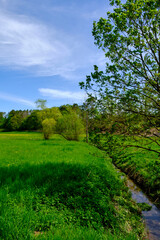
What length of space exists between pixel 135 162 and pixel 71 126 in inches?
927

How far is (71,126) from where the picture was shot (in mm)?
36719

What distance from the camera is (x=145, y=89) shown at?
270 inches

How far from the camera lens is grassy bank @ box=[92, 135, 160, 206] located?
23.8 feet

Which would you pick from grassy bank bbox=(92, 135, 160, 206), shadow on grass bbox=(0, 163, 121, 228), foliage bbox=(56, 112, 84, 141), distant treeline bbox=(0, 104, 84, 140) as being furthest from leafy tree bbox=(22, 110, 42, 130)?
shadow on grass bbox=(0, 163, 121, 228)

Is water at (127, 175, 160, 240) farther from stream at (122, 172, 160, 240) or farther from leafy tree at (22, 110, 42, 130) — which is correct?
leafy tree at (22, 110, 42, 130)

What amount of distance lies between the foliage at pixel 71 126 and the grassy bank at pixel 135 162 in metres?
21.3

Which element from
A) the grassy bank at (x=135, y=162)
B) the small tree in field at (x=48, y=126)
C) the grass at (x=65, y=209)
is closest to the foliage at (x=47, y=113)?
the small tree in field at (x=48, y=126)

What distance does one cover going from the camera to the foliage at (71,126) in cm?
3644

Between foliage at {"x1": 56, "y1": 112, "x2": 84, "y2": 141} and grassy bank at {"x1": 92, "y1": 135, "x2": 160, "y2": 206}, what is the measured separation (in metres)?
21.3

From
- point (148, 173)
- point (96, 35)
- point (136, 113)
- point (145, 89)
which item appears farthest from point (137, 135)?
point (148, 173)

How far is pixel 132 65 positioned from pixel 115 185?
5.69 m

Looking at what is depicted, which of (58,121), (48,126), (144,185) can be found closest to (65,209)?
(144,185)

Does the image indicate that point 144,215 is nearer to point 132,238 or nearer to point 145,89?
point 132,238

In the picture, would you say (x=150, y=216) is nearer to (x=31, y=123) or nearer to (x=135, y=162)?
(x=135, y=162)
